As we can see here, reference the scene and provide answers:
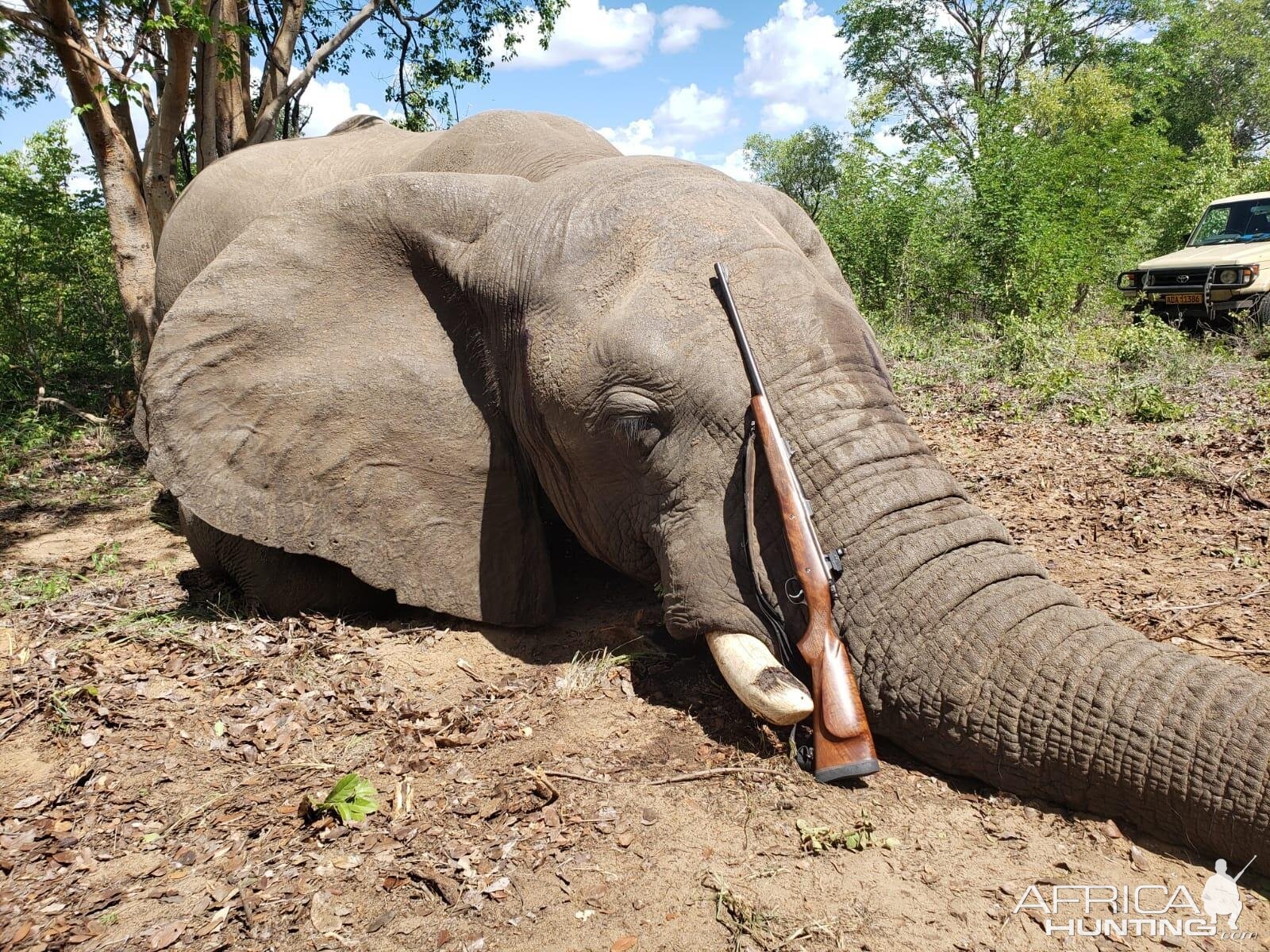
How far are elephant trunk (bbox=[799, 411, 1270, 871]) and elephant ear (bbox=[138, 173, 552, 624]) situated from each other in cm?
184

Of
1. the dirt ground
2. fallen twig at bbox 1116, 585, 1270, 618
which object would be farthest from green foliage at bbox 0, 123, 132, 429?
fallen twig at bbox 1116, 585, 1270, 618

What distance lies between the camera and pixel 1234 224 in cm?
1586

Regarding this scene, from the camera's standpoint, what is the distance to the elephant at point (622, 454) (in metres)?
2.93

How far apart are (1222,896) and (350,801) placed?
279 centimetres

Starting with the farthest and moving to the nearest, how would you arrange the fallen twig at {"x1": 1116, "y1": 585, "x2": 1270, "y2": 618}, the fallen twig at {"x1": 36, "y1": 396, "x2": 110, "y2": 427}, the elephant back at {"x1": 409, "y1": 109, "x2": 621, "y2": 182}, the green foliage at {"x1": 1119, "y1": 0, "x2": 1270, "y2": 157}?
the green foliage at {"x1": 1119, "y1": 0, "x2": 1270, "y2": 157} < the fallen twig at {"x1": 36, "y1": 396, "x2": 110, "y2": 427} < the elephant back at {"x1": 409, "y1": 109, "x2": 621, "y2": 182} < the fallen twig at {"x1": 1116, "y1": 585, "x2": 1270, "y2": 618}

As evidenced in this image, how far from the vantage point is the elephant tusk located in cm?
312

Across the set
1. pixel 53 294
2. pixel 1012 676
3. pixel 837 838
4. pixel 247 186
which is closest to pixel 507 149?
pixel 247 186

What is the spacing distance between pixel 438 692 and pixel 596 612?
997mm

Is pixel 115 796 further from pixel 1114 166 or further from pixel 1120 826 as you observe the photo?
pixel 1114 166

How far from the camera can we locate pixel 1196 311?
573 inches

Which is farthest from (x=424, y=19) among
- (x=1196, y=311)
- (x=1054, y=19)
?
(x=1054, y=19)

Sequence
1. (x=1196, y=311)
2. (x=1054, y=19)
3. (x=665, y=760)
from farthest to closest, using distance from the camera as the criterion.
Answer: (x=1054, y=19) < (x=1196, y=311) < (x=665, y=760)

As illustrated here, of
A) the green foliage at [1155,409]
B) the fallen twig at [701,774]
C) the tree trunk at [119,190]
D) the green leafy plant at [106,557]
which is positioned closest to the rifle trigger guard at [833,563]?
the fallen twig at [701,774]

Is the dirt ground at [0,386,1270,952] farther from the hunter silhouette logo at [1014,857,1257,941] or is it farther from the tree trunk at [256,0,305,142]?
the tree trunk at [256,0,305,142]
